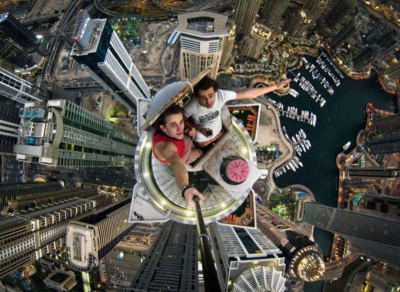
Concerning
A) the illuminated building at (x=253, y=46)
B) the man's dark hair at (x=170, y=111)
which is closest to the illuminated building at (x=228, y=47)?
the illuminated building at (x=253, y=46)

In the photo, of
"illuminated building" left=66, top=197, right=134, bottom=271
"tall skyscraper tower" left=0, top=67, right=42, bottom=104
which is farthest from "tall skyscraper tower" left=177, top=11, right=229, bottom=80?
"tall skyscraper tower" left=0, top=67, right=42, bottom=104

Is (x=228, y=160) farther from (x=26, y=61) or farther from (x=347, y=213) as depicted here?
(x=26, y=61)

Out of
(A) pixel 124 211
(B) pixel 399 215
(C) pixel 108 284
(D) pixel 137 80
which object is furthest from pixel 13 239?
(B) pixel 399 215

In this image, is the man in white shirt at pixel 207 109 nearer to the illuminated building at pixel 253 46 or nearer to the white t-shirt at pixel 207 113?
the white t-shirt at pixel 207 113

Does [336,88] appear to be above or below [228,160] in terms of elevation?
above

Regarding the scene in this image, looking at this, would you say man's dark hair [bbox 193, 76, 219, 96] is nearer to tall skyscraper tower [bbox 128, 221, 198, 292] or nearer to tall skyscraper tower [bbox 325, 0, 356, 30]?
tall skyscraper tower [bbox 128, 221, 198, 292]

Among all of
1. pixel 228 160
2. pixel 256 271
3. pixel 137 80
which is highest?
pixel 137 80
